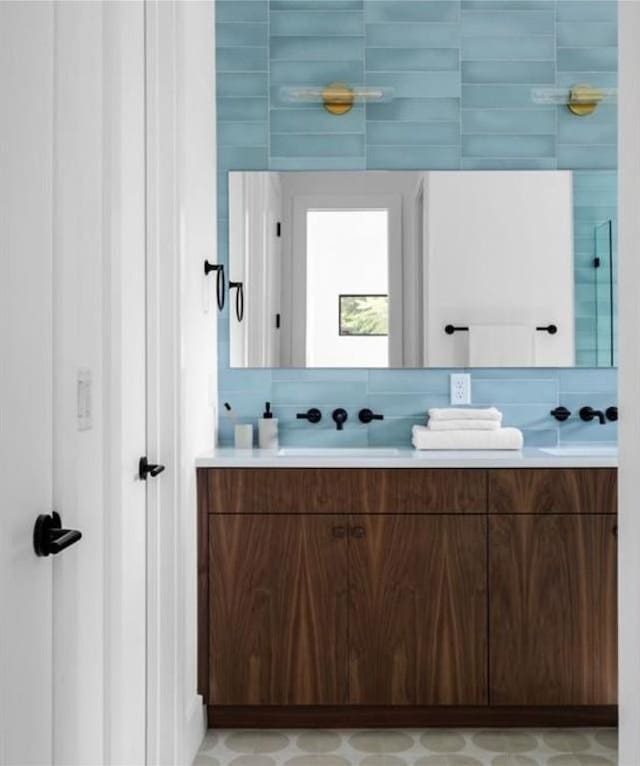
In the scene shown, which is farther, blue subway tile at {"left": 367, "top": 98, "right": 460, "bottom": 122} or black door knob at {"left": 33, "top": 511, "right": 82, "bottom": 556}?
blue subway tile at {"left": 367, "top": 98, "right": 460, "bottom": 122}

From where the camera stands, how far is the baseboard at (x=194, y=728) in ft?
7.14

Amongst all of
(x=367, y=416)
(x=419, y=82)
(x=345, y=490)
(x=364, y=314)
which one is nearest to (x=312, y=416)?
(x=367, y=416)

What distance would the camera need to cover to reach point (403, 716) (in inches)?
96.9

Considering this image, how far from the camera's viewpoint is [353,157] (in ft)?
9.74

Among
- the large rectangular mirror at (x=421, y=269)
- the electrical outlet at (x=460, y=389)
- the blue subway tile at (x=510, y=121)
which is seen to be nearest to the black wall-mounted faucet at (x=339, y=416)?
the large rectangular mirror at (x=421, y=269)

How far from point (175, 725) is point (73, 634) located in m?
0.87

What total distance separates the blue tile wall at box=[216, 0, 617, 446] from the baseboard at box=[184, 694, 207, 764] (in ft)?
3.32

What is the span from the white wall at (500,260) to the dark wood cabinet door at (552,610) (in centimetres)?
78

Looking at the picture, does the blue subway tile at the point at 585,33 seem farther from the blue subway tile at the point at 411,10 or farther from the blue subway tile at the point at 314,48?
the blue subway tile at the point at 314,48

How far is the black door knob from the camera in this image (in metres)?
1.13

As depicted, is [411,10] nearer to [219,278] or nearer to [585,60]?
[585,60]

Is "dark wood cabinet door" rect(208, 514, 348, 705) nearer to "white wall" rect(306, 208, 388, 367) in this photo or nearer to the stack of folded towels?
the stack of folded towels

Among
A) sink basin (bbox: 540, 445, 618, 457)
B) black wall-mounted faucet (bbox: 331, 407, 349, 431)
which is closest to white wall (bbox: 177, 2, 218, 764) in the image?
black wall-mounted faucet (bbox: 331, 407, 349, 431)

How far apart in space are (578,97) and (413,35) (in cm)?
68
